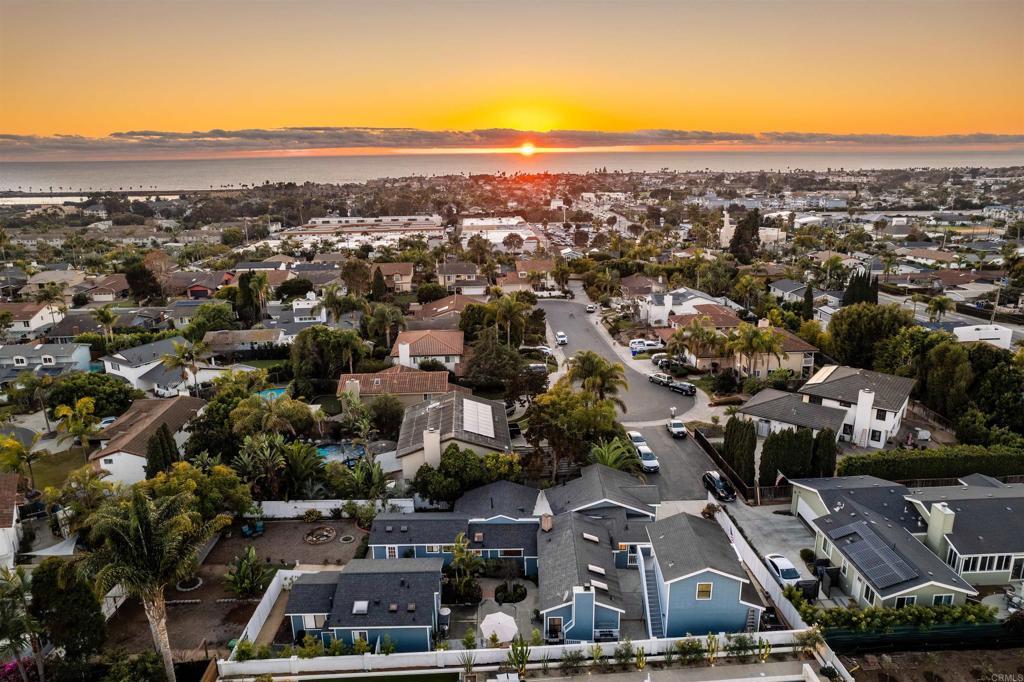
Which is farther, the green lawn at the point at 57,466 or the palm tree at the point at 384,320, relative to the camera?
the palm tree at the point at 384,320

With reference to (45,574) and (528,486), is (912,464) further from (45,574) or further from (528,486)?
(45,574)

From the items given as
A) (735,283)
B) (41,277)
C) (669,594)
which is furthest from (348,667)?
(41,277)

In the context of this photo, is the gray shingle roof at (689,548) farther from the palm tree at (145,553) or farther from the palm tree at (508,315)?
the palm tree at (508,315)

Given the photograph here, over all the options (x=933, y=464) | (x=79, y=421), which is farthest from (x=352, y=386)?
(x=933, y=464)

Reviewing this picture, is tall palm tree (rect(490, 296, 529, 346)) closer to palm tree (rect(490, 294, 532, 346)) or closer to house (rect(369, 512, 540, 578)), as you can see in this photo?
palm tree (rect(490, 294, 532, 346))

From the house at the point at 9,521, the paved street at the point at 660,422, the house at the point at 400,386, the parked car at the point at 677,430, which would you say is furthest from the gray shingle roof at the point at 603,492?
the house at the point at 9,521

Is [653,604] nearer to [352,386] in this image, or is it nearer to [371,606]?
[371,606]

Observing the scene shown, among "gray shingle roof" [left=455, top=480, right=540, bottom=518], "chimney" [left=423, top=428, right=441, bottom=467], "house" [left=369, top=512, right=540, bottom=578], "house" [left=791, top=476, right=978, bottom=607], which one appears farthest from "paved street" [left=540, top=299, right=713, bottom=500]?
"chimney" [left=423, top=428, right=441, bottom=467]
